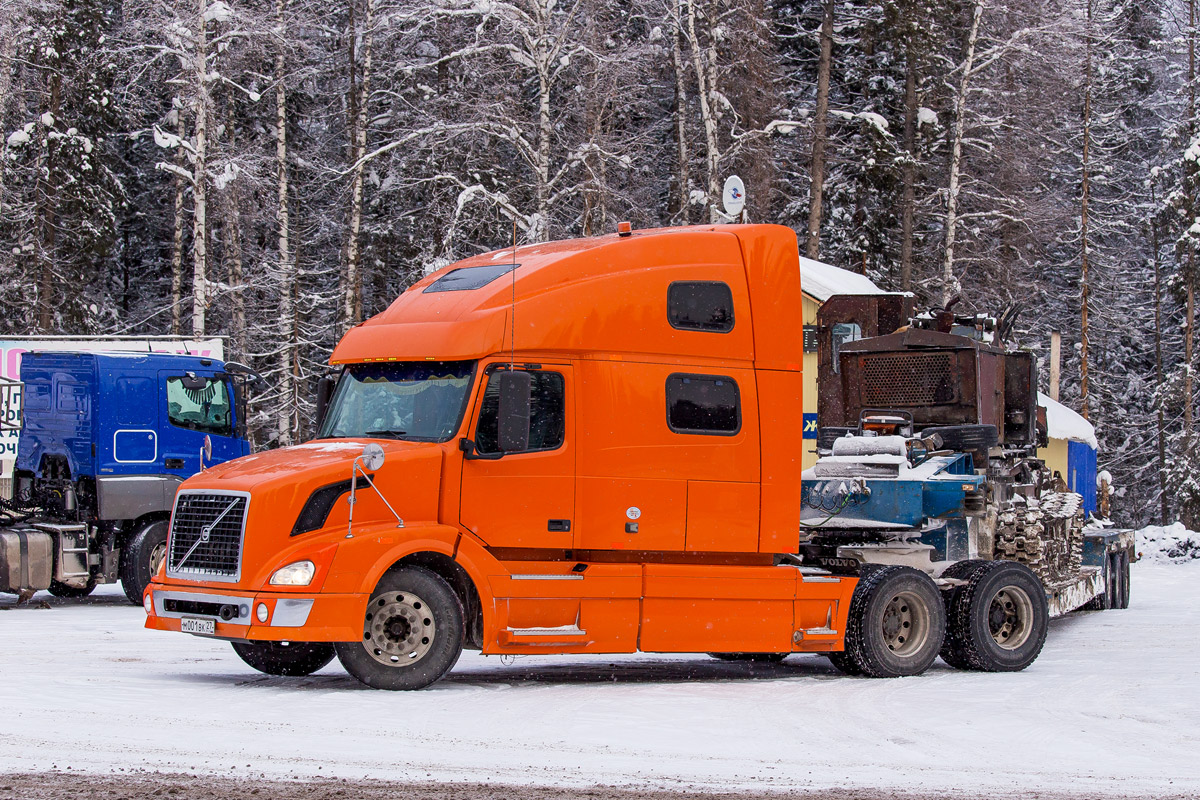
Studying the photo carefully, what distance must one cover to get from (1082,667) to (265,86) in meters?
28.6

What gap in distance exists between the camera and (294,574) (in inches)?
377

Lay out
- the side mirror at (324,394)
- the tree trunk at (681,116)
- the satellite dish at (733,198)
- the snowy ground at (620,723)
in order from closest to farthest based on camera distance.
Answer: the snowy ground at (620,723) → the side mirror at (324,394) → the satellite dish at (733,198) → the tree trunk at (681,116)

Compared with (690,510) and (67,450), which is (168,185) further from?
(690,510)

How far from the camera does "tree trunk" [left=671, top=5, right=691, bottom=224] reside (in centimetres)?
3206

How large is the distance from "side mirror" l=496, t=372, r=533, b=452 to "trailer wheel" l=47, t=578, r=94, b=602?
9.35 metres

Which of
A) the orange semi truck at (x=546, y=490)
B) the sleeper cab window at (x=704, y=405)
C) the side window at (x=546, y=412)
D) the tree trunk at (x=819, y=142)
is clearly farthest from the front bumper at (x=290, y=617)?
the tree trunk at (x=819, y=142)

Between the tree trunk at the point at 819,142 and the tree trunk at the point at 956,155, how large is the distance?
385 cm

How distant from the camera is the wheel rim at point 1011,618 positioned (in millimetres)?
12656

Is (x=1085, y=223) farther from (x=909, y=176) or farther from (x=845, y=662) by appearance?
(x=845, y=662)

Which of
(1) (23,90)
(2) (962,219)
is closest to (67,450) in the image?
(1) (23,90)

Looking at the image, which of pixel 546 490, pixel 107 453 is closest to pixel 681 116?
pixel 107 453

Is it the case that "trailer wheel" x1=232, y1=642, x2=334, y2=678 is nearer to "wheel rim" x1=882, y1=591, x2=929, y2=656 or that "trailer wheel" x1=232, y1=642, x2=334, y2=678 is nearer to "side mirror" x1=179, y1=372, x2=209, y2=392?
"wheel rim" x1=882, y1=591, x2=929, y2=656

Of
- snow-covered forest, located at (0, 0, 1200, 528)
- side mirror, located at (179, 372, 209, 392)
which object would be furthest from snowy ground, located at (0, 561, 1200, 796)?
snow-covered forest, located at (0, 0, 1200, 528)

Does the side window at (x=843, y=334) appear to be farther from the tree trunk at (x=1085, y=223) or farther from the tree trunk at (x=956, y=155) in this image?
the tree trunk at (x=1085, y=223)
